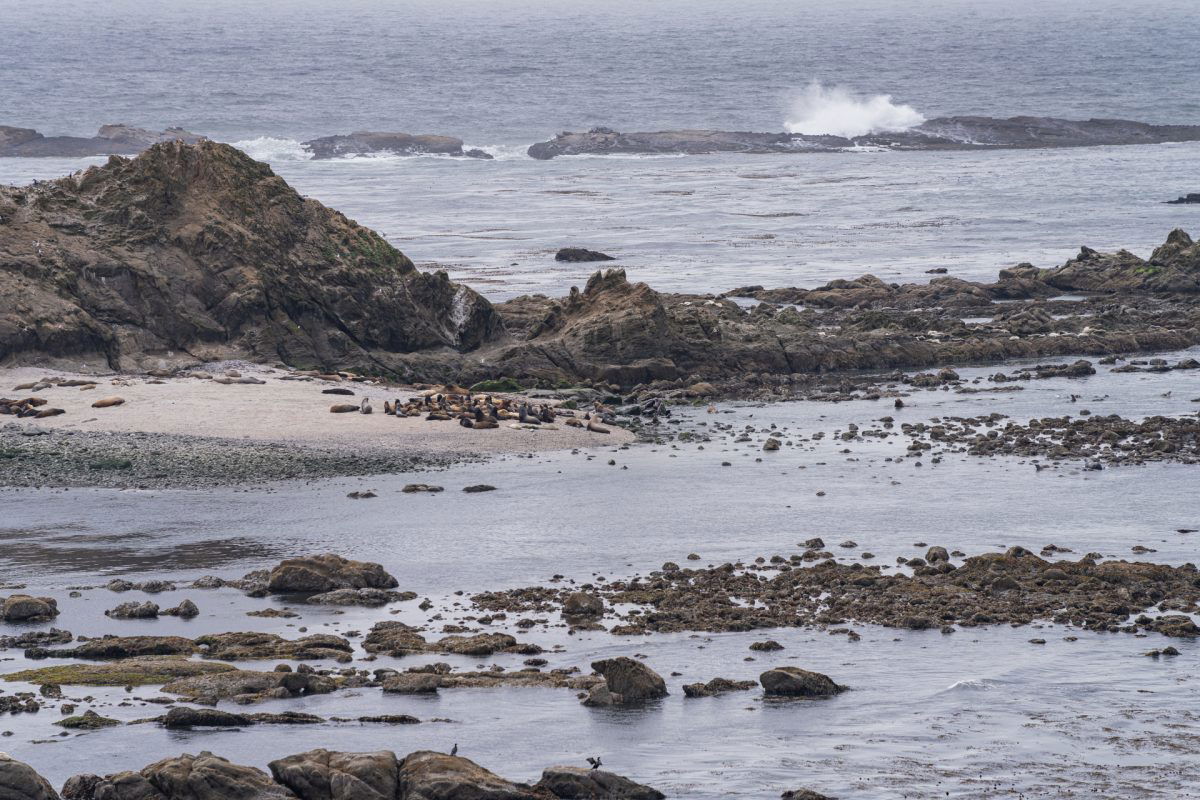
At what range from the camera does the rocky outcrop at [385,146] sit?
124 metres

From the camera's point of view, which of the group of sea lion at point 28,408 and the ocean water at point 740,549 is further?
the group of sea lion at point 28,408

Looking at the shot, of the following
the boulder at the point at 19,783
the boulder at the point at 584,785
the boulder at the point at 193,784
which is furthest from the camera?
the boulder at the point at 584,785

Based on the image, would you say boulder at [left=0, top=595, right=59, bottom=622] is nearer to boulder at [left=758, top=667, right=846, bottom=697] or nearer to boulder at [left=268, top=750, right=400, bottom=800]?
boulder at [left=268, top=750, right=400, bottom=800]

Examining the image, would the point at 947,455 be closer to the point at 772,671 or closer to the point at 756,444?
the point at 756,444

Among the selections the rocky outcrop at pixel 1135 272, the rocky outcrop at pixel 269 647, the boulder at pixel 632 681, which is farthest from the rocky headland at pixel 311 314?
the boulder at pixel 632 681

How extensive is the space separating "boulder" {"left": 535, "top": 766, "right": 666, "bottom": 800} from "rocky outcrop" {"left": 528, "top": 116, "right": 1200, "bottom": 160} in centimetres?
10754

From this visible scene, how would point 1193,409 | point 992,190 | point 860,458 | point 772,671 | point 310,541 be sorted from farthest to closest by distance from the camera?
point 992,190, point 1193,409, point 860,458, point 310,541, point 772,671

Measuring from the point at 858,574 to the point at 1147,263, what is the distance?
114 feet

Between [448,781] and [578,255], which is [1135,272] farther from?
[448,781]

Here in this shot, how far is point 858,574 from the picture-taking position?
84.7ft

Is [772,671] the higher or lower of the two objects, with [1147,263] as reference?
lower

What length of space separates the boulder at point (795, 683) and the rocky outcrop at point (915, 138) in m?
103

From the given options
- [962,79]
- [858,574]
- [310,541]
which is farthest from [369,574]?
[962,79]

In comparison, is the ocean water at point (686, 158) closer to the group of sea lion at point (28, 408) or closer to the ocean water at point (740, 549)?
the ocean water at point (740, 549)
